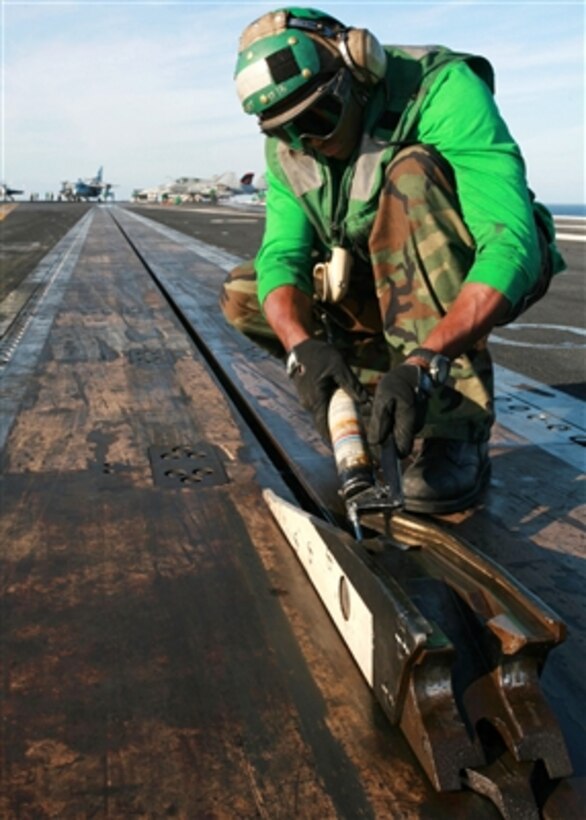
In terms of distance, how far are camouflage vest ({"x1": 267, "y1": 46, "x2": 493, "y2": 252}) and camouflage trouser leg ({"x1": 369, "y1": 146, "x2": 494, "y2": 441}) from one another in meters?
0.07

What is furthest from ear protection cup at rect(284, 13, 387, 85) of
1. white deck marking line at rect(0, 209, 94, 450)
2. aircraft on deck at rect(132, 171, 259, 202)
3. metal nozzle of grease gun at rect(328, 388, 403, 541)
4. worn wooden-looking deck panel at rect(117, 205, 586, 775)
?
aircraft on deck at rect(132, 171, 259, 202)

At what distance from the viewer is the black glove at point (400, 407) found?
5.65 ft

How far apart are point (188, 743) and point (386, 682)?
0.29 m

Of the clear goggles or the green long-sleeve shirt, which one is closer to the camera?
the green long-sleeve shirt

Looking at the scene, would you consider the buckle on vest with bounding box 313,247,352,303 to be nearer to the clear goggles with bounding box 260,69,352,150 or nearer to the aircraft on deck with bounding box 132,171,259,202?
the clear goggles with bounding box 260,69,352,150

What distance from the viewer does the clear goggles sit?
2.07m

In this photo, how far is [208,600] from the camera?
1.60 meters

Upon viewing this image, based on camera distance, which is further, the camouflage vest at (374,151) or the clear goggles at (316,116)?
the camouflage vest at (374,151)

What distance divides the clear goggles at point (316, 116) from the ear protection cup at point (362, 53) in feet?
0.11

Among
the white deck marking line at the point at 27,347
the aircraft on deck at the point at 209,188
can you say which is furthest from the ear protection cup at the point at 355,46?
the aircraft on deck at the point at 209,188

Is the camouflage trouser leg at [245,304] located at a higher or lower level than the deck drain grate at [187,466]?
higher

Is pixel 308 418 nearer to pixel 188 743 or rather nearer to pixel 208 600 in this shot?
pixel 208 600

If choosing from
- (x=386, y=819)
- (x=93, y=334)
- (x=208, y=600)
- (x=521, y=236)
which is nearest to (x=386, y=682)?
(x=386, y=819)

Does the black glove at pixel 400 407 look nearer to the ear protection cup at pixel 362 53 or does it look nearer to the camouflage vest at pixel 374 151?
the camouflage vest at pixel 374 151
